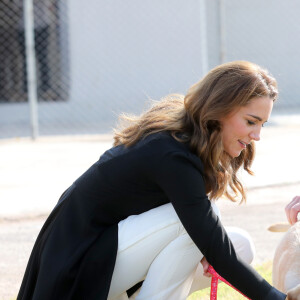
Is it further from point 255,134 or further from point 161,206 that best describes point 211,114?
point 161,206

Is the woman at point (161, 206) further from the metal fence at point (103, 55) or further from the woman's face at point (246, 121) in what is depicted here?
the metal fence at point (103, 55)

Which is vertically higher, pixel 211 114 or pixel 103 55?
pixel 211 114

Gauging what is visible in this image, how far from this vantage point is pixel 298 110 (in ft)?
38.8

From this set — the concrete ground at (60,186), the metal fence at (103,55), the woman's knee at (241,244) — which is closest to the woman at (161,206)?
the woman's knee at (241,244)

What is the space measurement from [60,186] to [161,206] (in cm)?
311

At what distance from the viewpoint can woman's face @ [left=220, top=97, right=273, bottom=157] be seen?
251cm

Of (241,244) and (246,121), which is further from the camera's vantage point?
(241,244)

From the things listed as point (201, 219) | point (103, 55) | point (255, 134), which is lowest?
point (103, 55)

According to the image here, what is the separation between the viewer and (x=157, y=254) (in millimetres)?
2709

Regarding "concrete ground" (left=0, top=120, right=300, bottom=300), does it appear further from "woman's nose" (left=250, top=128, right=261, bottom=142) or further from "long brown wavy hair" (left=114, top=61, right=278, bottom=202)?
"woman's nose" (left=250, top=128, right=261, bottom=142)

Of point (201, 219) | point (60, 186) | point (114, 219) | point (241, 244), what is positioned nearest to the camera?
point (201, 219)

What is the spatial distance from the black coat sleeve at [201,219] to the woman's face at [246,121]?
0.17 metres

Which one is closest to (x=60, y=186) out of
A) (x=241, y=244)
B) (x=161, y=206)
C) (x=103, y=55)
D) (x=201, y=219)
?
(x=241, y=244)

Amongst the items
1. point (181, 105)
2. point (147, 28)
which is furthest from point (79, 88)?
point (181, 105)
